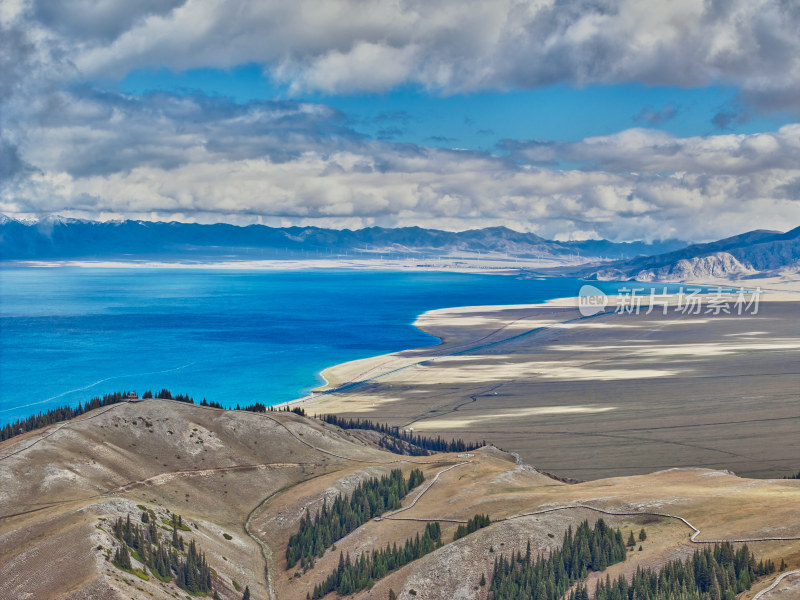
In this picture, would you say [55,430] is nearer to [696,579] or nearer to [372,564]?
[372,564]

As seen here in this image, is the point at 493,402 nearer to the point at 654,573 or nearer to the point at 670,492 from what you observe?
the point at 670,492

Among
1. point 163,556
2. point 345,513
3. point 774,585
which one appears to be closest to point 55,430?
point 163,556

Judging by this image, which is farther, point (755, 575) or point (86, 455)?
point (86, 455)

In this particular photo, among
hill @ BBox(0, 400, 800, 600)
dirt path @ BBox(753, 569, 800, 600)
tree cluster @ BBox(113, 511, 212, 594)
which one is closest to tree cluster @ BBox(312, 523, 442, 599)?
hill @ BBox(0, 400, 800, 600)

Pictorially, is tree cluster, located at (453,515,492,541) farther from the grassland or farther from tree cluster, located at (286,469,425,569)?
the grassland

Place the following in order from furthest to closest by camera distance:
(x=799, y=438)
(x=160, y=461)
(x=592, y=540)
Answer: (x=799, y=438) → (x=160, y=461) → (x=592, y=540)

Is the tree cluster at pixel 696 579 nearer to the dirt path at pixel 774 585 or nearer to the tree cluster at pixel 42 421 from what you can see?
the dirt path at pixel 774 585

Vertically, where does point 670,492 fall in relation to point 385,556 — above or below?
above

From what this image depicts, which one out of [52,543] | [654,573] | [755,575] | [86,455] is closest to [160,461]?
[86,455]
